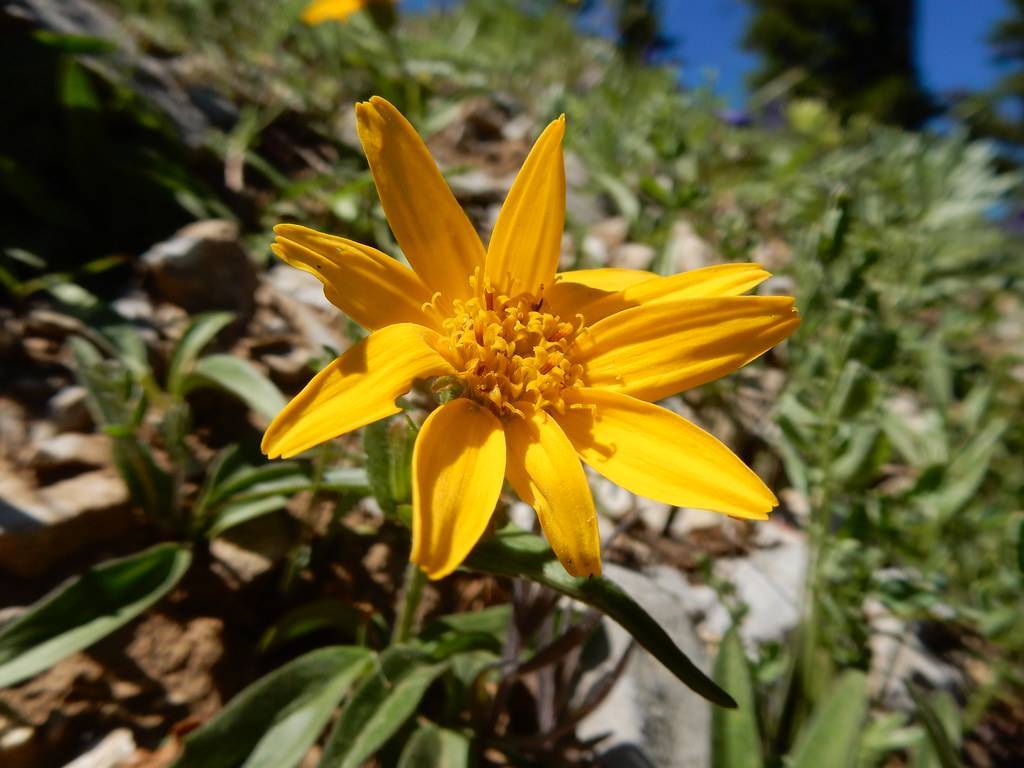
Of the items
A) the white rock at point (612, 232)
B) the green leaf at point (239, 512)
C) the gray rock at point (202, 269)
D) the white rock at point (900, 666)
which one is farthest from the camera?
the white rock at point (612, 232)

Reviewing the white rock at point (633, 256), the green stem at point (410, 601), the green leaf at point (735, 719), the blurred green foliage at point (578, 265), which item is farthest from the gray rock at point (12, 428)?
the white rock at point (633, 256)

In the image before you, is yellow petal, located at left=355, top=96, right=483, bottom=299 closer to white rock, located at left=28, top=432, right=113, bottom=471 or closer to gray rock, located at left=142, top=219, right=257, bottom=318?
white rock, located at left=28, top=432, right=113, bottom=471

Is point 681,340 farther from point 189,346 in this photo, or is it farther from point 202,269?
point 202,269

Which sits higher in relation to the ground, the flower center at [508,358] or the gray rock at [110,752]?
the flower center at [508,358]

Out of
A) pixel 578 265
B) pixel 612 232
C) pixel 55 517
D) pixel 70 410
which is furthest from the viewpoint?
pixel 612 232

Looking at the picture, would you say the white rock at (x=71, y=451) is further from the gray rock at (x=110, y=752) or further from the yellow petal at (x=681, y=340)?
the yellow petal at (x=681, y=340)

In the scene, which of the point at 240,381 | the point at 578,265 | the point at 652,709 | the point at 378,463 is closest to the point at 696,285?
the point at 378,463
